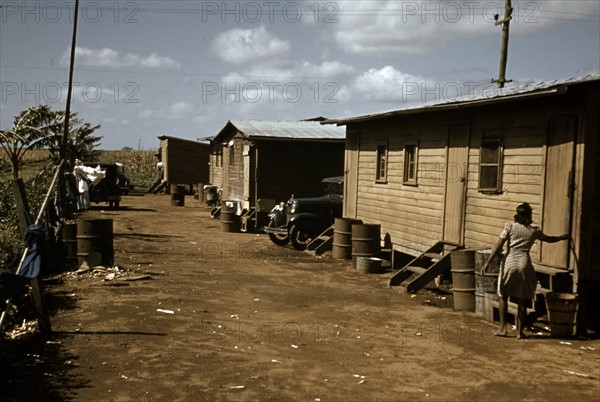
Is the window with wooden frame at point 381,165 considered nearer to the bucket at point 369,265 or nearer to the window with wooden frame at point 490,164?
the bucket at point 369,265

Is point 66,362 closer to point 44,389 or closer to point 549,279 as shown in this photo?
point 44,389

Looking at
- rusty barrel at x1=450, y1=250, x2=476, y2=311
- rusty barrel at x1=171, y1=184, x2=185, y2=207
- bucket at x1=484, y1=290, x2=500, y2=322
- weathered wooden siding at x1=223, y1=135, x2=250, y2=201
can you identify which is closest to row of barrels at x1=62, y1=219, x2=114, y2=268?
rusty barrel at x1=450, y1=250, x2=476, y2=311

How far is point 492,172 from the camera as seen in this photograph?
37.8 feet

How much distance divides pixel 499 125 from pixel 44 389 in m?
9.17

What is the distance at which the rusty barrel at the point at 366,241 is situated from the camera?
1468 centimetres

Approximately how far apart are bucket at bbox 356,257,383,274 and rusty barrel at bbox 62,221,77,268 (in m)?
6.75

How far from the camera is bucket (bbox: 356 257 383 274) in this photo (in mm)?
13953

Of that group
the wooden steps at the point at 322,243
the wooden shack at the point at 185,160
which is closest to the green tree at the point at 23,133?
the wooden steps at the point at 322,243

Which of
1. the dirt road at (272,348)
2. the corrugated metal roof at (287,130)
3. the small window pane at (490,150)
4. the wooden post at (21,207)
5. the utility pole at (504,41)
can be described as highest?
the utility pole at (504,41)

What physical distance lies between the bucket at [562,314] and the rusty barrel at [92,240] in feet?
29.9

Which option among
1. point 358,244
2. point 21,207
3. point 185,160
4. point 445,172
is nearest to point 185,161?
point 185,160

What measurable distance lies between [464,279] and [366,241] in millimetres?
4480

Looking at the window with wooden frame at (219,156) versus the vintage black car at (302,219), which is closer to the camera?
the vintage black car at (302,219)

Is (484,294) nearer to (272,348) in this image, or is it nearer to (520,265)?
(520,265)
